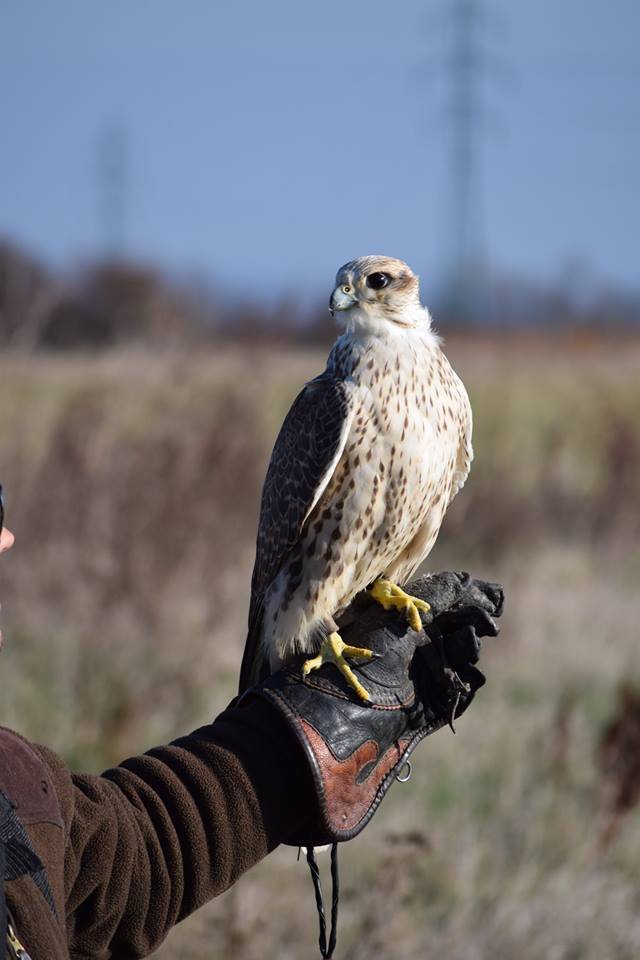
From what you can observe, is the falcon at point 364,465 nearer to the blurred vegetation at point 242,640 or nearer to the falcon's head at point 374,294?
the falcon's head at point 374,294

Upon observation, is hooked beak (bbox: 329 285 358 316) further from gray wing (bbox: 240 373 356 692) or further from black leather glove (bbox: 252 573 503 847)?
black leather glove (bbox: 252 573 503 847)

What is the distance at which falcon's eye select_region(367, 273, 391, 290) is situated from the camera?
116 inches

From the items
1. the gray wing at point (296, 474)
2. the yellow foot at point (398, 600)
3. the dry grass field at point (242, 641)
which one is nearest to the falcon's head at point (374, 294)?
the gray wing at point (296, 474)

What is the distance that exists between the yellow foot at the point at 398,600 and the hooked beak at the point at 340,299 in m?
0.69

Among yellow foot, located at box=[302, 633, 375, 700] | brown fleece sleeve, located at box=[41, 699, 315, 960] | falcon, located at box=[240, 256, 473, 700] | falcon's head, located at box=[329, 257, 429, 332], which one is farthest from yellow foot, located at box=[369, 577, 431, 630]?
falcon's head, located at box=[329, 257, 429, 332]

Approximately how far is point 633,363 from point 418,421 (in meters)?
16.6

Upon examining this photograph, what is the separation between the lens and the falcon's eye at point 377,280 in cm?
294

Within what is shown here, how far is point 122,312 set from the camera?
374 inches

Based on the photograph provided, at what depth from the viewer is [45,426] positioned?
754 cm

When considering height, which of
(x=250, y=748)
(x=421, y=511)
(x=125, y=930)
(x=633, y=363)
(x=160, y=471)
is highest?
(x=421, y=511)

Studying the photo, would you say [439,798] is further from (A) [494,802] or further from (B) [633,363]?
(B) [633,363]

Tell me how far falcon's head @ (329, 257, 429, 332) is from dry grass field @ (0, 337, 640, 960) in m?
1.71

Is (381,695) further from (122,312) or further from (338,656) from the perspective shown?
(122,312)

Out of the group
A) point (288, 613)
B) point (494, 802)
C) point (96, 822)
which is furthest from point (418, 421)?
point (494, 802)
